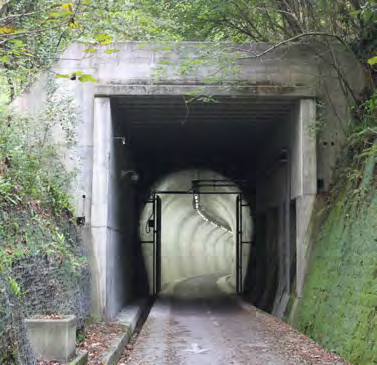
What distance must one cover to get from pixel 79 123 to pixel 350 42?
6.06m

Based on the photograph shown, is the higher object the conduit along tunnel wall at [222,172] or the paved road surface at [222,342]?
the conduit along tunnel wall at [222,172]

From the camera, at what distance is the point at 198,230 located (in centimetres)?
3794

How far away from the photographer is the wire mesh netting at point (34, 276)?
17.9 feet

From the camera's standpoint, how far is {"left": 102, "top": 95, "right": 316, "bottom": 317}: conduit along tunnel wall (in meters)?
12.5

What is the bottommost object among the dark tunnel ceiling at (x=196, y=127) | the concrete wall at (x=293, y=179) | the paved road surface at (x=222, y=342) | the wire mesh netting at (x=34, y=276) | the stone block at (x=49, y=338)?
the paved road surface at (x=222, y=342)

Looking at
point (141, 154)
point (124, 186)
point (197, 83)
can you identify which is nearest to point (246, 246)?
point (141, 154)

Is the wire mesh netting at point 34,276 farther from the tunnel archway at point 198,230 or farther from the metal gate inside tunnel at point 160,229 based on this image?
the tunnel archway at point 198,230

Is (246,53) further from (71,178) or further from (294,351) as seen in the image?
(294,351)

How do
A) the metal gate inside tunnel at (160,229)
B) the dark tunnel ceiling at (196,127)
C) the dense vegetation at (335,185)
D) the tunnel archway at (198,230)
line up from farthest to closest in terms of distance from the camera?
1. the tunnel archway at (198,230)
2. the metal gate inside tunnel at (160,229)
3. the dark tunnel ceiling at (196,127)
4. the dense vegetation at (335,185)

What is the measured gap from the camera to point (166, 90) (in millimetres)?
12055

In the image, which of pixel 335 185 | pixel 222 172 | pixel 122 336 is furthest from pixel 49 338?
pixel 222 172

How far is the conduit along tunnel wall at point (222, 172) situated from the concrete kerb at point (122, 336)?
0.31 m

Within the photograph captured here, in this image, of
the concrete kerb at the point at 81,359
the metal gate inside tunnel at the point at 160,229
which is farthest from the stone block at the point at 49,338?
the metal gate inside tunnel at the point at 160,229

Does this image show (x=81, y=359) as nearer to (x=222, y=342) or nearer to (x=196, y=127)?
(x=222, y=342)
